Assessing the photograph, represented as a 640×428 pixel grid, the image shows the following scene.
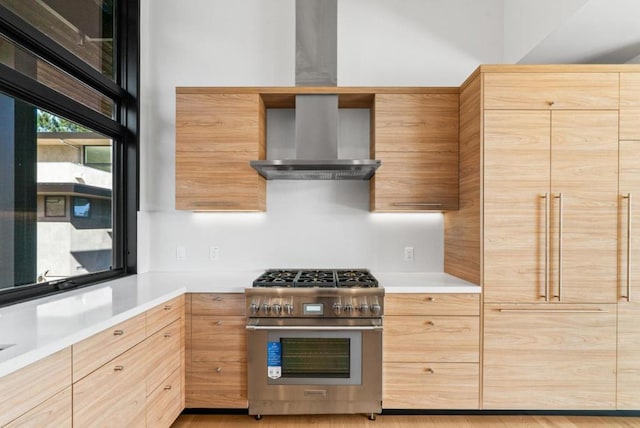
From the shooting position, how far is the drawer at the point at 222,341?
233 centimetres

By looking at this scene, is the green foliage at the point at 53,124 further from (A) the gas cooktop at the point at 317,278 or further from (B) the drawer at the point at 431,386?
(B) the drawer at the point at 431,386

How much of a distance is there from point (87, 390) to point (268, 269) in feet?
5.27

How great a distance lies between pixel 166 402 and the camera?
6.82 feet

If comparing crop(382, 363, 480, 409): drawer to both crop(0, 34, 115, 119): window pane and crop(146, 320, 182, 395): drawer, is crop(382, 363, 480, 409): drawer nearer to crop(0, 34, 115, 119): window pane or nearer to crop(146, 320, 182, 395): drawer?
crop(146, 320, 182, 395): drawer

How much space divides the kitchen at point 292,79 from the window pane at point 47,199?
1.83 ft

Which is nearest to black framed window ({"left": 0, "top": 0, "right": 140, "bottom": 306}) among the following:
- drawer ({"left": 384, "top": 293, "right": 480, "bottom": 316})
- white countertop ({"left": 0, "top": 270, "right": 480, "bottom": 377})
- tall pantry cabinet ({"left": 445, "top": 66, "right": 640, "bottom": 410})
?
white countertop ({"left": 0, "top": 270, "right": 480, "bottom": 377})

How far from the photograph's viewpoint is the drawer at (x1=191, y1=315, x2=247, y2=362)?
Answer: 2.33m

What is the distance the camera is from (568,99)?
2.24 meters

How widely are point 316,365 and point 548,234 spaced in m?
1.67

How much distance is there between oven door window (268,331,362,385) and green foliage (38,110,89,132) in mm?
1733

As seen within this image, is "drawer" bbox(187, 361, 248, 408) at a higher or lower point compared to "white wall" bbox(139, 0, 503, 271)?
lower

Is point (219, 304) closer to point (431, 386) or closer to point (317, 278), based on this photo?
point (317, 278)

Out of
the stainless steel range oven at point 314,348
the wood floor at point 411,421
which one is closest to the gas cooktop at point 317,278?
the stainless steel range oven at point 314,348

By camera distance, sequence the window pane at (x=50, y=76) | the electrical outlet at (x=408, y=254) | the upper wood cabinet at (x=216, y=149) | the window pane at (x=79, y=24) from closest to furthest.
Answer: the window pane at (x=50, y=76)
the window pane at (x=79, y=24)
the upper wood cabinet at (x=216, y=149)
the electrical outlet at (x=408, y=254)
